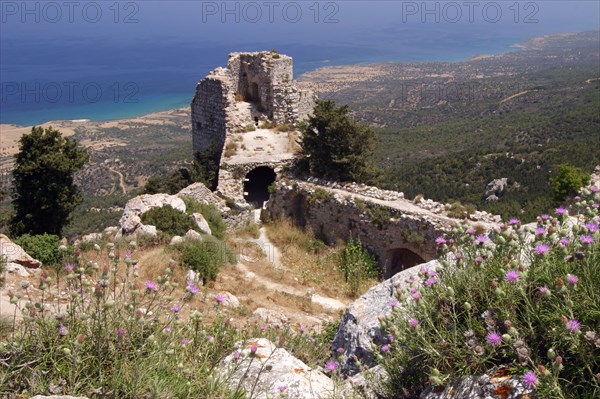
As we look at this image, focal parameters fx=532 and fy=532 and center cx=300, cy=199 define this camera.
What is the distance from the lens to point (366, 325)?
16.8 ft

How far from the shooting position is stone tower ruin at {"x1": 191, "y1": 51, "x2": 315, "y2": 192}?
16.8 metres

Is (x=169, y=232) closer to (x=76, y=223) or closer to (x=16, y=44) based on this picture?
(x=76, y=223)

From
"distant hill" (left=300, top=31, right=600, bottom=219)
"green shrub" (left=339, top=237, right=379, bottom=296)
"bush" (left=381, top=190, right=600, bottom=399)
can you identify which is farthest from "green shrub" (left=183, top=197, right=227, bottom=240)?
"bush" (left=381, top=190, right=600, bottom=399)

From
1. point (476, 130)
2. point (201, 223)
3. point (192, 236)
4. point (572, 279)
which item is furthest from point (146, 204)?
point (476, 130)

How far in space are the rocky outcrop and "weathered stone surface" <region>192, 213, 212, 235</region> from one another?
3.87m

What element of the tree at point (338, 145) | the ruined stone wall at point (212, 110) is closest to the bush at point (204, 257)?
the tree at point (338, 145)

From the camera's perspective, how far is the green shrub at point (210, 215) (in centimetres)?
1309

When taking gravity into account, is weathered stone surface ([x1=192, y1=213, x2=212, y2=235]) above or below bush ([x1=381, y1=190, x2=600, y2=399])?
below

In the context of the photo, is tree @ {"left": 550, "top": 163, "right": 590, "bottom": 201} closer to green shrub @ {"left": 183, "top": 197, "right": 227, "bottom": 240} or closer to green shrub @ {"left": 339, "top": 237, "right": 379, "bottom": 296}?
green shrub @ {"left": 339, "top": 237, "right": 379, "bottom": 296}

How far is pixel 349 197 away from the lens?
1323 cm

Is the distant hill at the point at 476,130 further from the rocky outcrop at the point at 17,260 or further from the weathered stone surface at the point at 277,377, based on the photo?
the weathered stone surface at the point at 277,377

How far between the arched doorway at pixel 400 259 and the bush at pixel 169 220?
4.62m

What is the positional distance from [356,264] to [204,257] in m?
4.05

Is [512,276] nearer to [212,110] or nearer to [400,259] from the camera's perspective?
[400,259]
